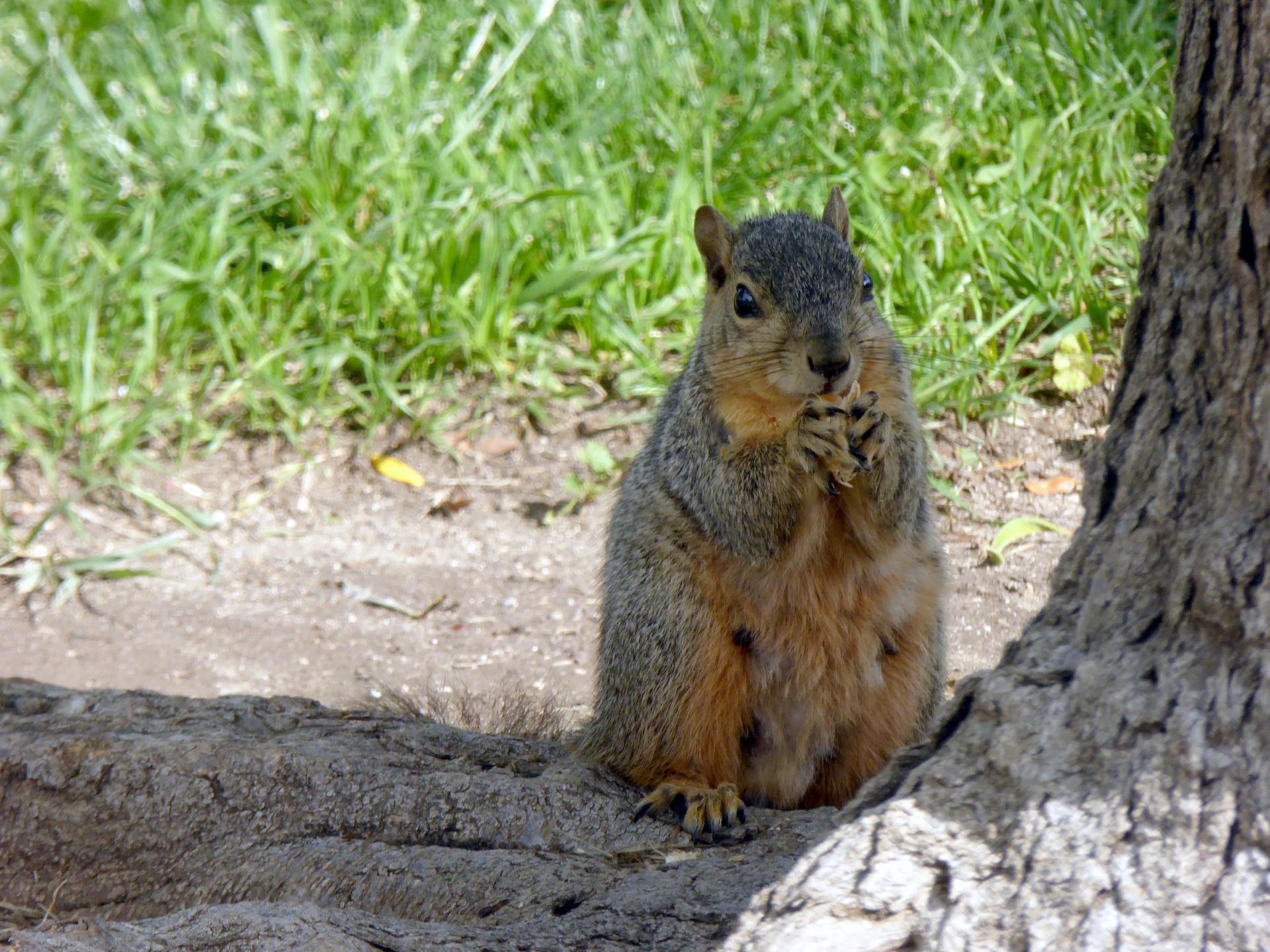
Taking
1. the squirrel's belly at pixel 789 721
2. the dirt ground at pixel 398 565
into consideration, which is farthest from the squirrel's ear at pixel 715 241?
the dirt ground at pixel 398 565

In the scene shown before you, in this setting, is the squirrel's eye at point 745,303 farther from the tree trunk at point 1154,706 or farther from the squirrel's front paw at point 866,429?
the tree trunk at point 1154,706

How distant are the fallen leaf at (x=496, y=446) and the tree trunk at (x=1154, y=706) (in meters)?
2.81

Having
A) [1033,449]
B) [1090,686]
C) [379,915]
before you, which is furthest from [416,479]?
[1090,686]

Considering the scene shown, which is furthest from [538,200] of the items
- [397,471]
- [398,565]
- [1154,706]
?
[1154,706]

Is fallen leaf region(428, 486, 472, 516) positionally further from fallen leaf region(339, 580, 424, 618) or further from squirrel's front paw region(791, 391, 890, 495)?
squirrel's front paw region(791, 391, 890, 495)

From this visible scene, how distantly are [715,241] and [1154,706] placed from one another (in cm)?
153

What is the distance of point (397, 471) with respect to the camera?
423 centimetres

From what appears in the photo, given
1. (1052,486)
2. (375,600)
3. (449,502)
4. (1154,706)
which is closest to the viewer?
(1154,706)

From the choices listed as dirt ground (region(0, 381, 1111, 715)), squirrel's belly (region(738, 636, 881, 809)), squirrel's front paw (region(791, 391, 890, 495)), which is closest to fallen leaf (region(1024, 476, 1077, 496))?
dirt ground (region(0, 381, 1111, 715))

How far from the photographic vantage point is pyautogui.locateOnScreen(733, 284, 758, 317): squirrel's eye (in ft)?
8.00

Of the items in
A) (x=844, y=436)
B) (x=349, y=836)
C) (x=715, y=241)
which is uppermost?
(x=715, y=241)

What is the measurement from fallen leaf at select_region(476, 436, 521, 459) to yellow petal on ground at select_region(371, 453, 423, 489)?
212 mm

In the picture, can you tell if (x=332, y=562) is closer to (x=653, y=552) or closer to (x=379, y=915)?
(x=653, y=552)

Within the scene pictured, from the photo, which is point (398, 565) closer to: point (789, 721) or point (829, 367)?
point (789, 721)
